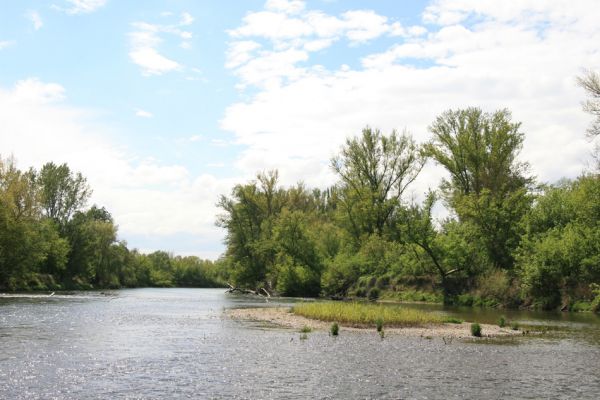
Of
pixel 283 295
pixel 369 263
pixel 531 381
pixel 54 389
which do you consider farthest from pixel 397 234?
pixel 54 389

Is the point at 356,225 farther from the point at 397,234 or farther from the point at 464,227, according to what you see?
the point at 464,227

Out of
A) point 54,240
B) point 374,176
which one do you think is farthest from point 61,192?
point 374,176

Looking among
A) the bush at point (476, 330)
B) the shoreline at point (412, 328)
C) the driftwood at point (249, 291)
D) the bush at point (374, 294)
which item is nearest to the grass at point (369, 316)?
the shoreline at point (412, 328)

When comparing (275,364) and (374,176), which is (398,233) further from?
(275,364)

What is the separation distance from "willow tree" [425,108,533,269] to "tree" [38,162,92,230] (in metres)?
63.4

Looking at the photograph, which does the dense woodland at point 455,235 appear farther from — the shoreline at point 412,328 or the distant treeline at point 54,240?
the distant treeline at point 54,240

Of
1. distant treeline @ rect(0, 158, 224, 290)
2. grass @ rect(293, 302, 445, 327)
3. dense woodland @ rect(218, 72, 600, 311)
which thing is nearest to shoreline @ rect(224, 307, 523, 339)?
grass @ rect(293, 302, 445, 327)

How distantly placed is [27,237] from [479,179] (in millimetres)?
60972

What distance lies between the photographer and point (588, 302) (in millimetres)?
53000

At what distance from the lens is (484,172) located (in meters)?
73.9

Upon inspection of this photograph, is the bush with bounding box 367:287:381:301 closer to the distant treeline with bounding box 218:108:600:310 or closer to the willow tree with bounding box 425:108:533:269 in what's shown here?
the distant treeline with bounding box 218:108:600:310

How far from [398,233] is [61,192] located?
61.9 metres

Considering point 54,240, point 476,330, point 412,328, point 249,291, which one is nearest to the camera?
point 476,330

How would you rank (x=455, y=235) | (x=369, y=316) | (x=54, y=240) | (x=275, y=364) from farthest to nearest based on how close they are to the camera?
(x=54, y=240) < (x=455, y=235) < (x=369, y=316) < (x=275, y=364)
